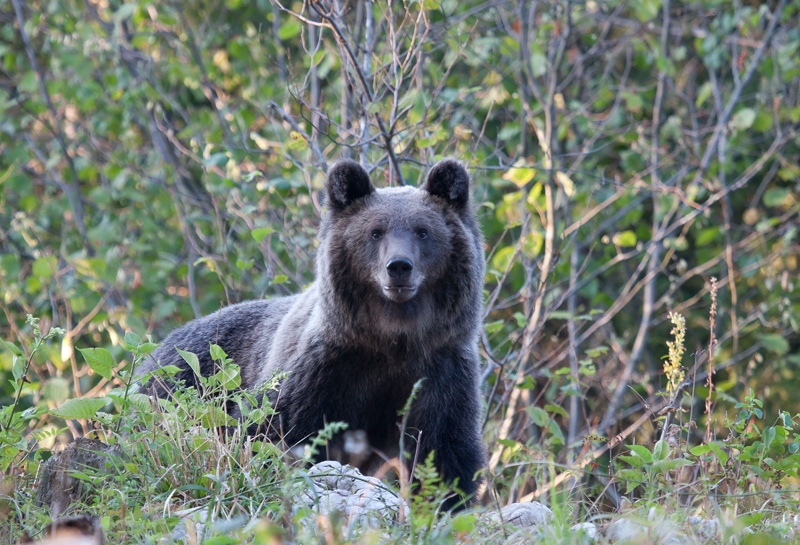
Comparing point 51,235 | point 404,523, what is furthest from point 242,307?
point 51,235

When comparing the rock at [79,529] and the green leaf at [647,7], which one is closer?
the rock at [79,529]

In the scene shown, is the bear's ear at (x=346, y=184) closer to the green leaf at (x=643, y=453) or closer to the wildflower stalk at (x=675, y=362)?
the wildflower stalk at (x=675, y=362)

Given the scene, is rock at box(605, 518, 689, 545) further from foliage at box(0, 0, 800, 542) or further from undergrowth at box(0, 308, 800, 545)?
foliage at box(0, 0, 800, 542)

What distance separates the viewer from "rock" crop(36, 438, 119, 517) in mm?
3373

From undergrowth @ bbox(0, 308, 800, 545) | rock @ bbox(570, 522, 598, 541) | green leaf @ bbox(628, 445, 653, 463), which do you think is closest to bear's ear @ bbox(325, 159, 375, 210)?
undergrowth @ bbox(0, 308, 800, 545)

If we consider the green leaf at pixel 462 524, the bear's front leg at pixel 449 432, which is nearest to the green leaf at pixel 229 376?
the bear's front leg at pixel 449 432

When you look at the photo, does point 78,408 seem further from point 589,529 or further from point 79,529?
point 589,529

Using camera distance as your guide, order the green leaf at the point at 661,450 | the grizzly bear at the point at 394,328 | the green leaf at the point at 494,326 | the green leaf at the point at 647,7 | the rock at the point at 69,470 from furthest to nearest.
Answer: the green leaf at the point at 647,7
the green leaf at the point at 494,326
the grizzly bear at the point at 394,328
the green leaf at the point at 661,450
the rock at the point at 69,470

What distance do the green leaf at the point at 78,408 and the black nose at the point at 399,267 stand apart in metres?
1.48

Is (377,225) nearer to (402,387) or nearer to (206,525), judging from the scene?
(402,387)

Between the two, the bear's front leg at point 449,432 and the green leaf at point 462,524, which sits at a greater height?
the green leaf at point 462,524

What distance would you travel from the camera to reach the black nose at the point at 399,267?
4.22 metres

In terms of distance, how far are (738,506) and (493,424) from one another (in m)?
3.12

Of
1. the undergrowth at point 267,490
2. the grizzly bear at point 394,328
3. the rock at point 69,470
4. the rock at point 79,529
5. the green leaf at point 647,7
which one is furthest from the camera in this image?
the green leaf at point 647,7
